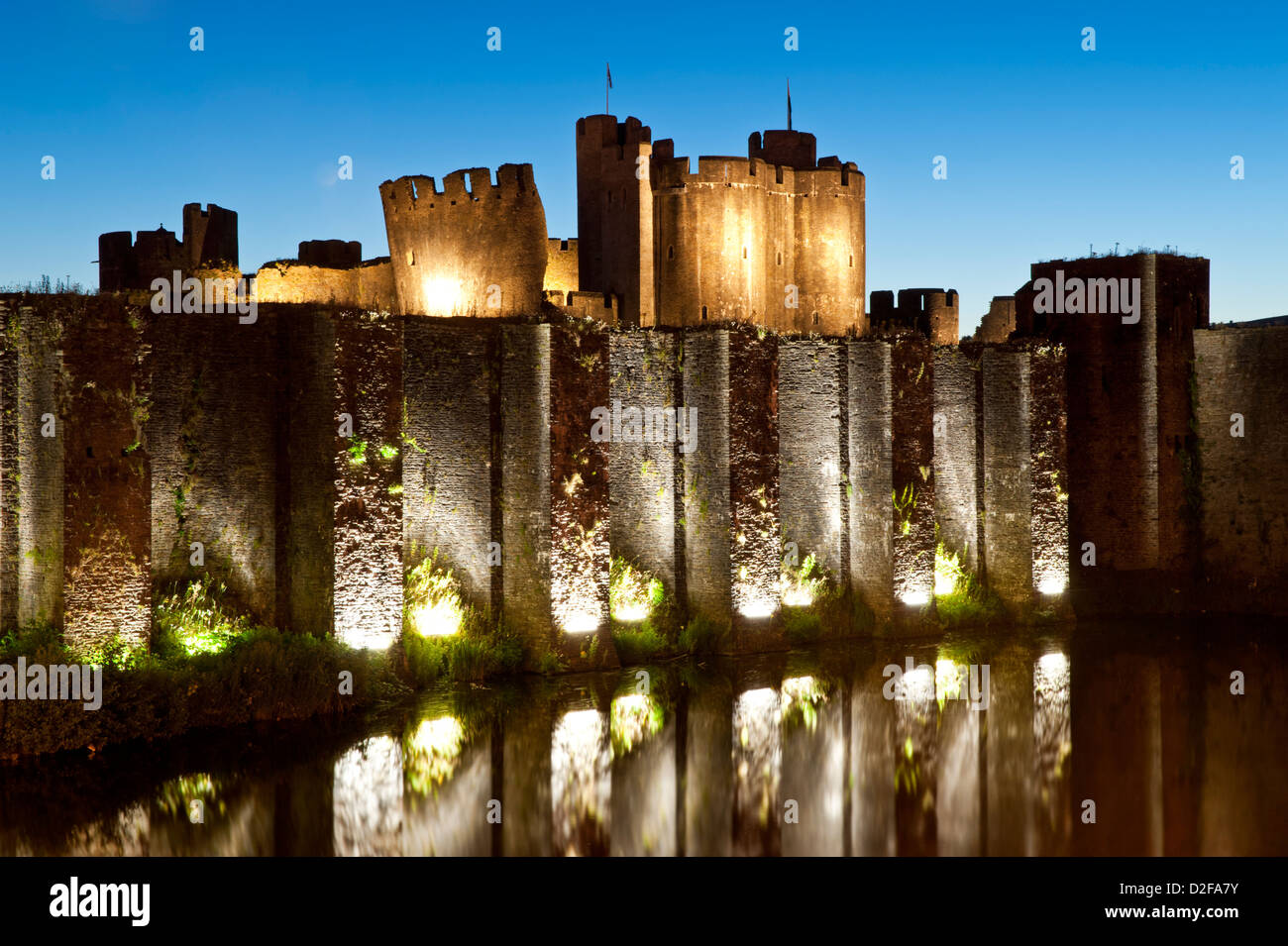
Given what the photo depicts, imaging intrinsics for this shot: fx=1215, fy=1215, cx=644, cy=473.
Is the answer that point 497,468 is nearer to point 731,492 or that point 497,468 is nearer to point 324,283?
point 731,492

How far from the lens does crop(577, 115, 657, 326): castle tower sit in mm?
29797

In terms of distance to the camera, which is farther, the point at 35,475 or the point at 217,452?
the point at 217,452

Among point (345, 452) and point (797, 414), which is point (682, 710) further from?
point (797, 414)

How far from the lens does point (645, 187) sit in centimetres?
2986

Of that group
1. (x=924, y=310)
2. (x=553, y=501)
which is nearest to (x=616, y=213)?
(x=924, y=310)

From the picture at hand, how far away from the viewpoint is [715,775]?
1300 centimetres

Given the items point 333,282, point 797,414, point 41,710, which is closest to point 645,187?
point 333,282

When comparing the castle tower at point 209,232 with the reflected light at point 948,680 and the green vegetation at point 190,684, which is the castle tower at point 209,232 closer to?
the green vegetation at point 190,684

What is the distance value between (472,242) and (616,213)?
5.83m

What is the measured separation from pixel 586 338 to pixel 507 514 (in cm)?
288

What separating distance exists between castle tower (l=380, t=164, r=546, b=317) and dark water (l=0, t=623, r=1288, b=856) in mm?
10310

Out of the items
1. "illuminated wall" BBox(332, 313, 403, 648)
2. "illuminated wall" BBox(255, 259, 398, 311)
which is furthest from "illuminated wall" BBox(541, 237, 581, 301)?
"illuminated wall" BBox(332, 313, 403, 648)

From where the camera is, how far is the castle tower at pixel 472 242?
82.7 feet

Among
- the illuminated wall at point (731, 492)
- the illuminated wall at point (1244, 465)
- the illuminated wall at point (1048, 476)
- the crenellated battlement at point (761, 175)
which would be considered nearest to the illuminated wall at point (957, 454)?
the illuminated wall at point (1048, 476)
